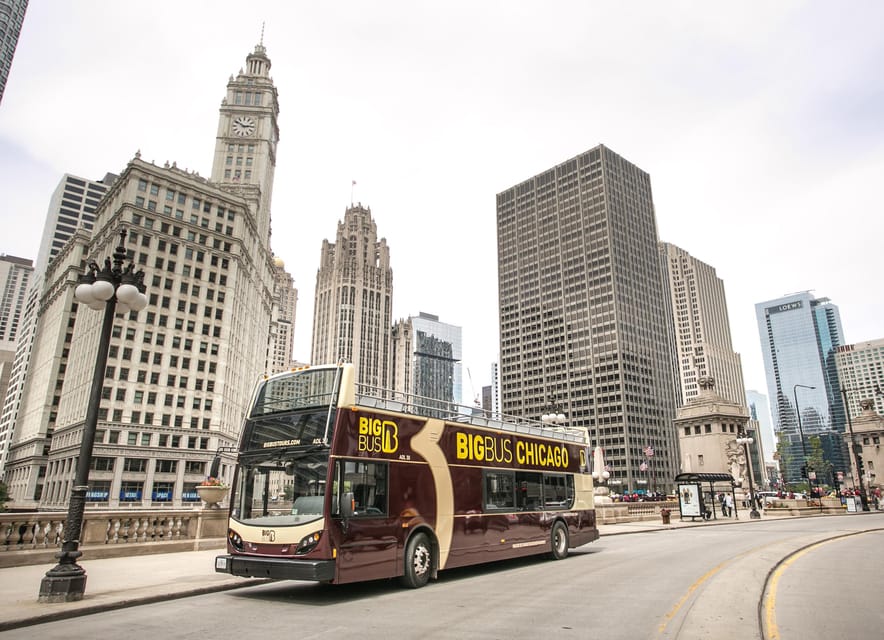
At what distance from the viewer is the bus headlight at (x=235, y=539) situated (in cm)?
1057

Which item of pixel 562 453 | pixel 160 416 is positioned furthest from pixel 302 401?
pixel 160 416

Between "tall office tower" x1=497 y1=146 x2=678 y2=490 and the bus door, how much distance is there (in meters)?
133

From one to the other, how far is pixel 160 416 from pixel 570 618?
2973 inches

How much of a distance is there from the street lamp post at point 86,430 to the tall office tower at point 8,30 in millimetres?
199468

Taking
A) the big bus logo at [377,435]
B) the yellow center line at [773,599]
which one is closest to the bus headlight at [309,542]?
the big bus logo at [377,435]

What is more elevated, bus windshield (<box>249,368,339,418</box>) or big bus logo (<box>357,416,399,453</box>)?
bus windshield (<box>249,368,339,418</box>)

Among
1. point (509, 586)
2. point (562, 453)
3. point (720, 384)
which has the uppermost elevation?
point (720, 384)

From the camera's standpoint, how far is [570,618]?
27.3ft

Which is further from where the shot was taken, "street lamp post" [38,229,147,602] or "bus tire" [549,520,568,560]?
"bus tire" [549,520,568,560]

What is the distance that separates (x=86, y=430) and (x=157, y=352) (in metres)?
70.9

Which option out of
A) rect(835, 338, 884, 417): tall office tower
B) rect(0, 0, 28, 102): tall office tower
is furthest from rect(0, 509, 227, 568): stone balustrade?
rect(0, 0, 28, 102): tall office tower

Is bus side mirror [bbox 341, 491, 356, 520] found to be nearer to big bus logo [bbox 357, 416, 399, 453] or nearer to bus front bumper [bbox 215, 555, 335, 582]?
bus front bumper [bbox 215, 555, 335, 582]

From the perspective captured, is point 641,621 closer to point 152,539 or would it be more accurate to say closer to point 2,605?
point 2,605

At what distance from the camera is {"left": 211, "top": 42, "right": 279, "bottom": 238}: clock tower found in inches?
4058
